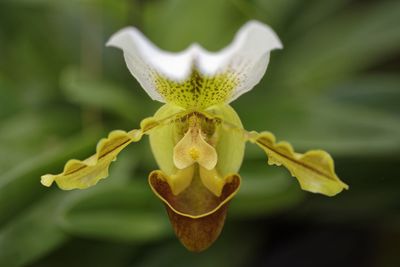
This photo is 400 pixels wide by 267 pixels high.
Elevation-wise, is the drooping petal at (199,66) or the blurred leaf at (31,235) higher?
the drooping petal at (199,66)

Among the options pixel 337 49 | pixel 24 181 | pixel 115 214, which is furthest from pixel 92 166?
pixel 337 49

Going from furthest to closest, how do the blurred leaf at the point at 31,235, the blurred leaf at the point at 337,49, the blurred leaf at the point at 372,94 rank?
the blurred leaf at the point at 337,49 → the blurred leaf at the point at 372,94 → the blurred leaf at the point at 31,235

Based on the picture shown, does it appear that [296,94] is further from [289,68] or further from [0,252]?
[0,252]

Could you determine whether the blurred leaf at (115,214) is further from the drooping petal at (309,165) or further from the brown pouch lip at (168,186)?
the drooping petal at (309,165)

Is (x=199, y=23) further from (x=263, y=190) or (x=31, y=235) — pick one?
(x=31, y=235)

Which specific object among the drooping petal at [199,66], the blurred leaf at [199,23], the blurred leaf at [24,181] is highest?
the drooping petal at [199,66]

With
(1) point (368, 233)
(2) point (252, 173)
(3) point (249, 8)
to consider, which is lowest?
(1) point (368, 233)

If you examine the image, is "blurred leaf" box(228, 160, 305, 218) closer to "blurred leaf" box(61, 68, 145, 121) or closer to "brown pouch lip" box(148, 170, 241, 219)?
"blurred leaf" box(61, 68, 145, 121)

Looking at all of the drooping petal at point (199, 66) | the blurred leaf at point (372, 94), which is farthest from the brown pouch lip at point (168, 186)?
the blurred leaf at point (372, 94)

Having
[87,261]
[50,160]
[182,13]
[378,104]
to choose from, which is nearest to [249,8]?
[182,13]
